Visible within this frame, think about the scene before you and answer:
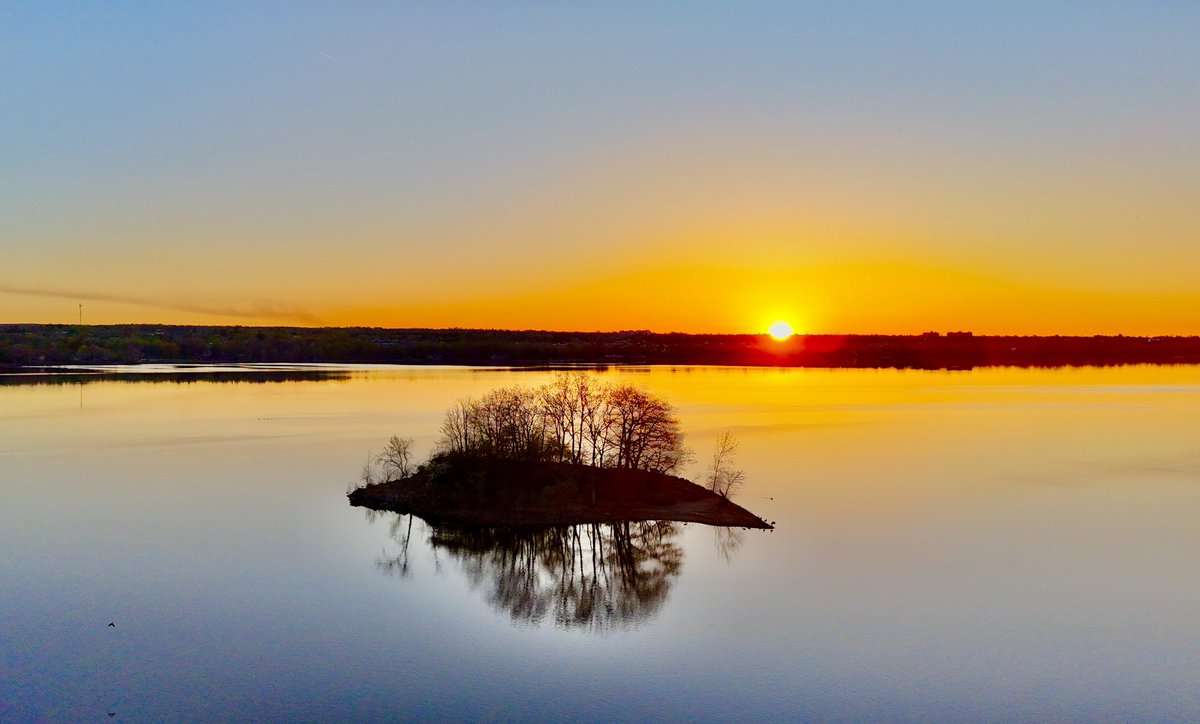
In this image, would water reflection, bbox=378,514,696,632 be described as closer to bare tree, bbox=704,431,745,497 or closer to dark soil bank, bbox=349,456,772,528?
dark soil bank, bbox=349,456,772,528

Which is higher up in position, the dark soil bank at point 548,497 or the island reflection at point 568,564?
the dark soil bank at point 548,497

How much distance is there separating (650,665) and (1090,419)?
87.3 m

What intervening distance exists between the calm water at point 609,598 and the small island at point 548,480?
1.45 meters

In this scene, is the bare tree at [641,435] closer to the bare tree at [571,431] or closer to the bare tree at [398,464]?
the bare tree at [571,431]

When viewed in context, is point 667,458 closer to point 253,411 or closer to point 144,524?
point 144,524

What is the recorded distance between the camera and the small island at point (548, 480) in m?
43.2

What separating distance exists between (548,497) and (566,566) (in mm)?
7053

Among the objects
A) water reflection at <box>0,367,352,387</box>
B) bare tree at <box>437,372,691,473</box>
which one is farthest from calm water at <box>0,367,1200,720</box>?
water reflection at <box>0,367,352,387</box>

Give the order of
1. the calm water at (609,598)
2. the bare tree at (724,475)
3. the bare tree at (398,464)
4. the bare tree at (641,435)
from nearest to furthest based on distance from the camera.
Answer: the calm water at (609,598), the bare tree at (641,435), the bare tree at (724,475), the bare tree at (398,464)

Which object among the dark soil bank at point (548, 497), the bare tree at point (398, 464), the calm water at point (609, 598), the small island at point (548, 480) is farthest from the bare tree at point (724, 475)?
the bare tree at point (398, 464)

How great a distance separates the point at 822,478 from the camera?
5972 cm

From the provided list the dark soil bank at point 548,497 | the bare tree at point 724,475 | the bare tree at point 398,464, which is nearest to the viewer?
the dark soil bank at point 548,497

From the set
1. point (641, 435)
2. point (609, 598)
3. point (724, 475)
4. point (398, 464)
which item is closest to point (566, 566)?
point (609, 598)

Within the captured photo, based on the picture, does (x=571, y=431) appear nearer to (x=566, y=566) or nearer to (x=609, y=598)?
(x=566, y=566)
